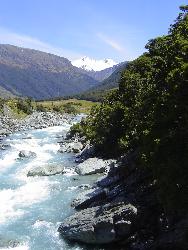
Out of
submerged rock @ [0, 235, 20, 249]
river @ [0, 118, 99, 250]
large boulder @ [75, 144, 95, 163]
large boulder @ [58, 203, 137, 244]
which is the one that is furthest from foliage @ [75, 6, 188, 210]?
large boulder @ [75, 144, 95, 163]

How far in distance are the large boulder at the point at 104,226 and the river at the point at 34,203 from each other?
3.31 ft

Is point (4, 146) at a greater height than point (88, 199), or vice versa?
point (88, 199)

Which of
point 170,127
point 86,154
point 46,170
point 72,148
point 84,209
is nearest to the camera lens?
point 170,127

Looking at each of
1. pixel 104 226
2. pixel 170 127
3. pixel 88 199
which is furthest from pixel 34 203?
pixel 170 127

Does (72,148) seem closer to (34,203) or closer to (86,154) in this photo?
(86,154)

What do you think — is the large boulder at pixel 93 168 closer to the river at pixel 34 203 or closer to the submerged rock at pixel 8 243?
the river at pixel 34 203

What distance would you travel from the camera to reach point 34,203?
46.6 metres

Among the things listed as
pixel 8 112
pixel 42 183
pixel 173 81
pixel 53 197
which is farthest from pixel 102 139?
pixel 8 112

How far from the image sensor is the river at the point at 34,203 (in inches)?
1427

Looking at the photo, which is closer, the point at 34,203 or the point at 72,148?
the point at 34,203

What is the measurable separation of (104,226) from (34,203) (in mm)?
13960

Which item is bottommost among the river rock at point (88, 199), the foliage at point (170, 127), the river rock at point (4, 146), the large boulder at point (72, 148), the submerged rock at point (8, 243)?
the river rock at point (4, 146)

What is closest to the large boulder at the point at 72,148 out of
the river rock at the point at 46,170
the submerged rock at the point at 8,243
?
the river rock at the point at 46,170

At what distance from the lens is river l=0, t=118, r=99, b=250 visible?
3625 cm
